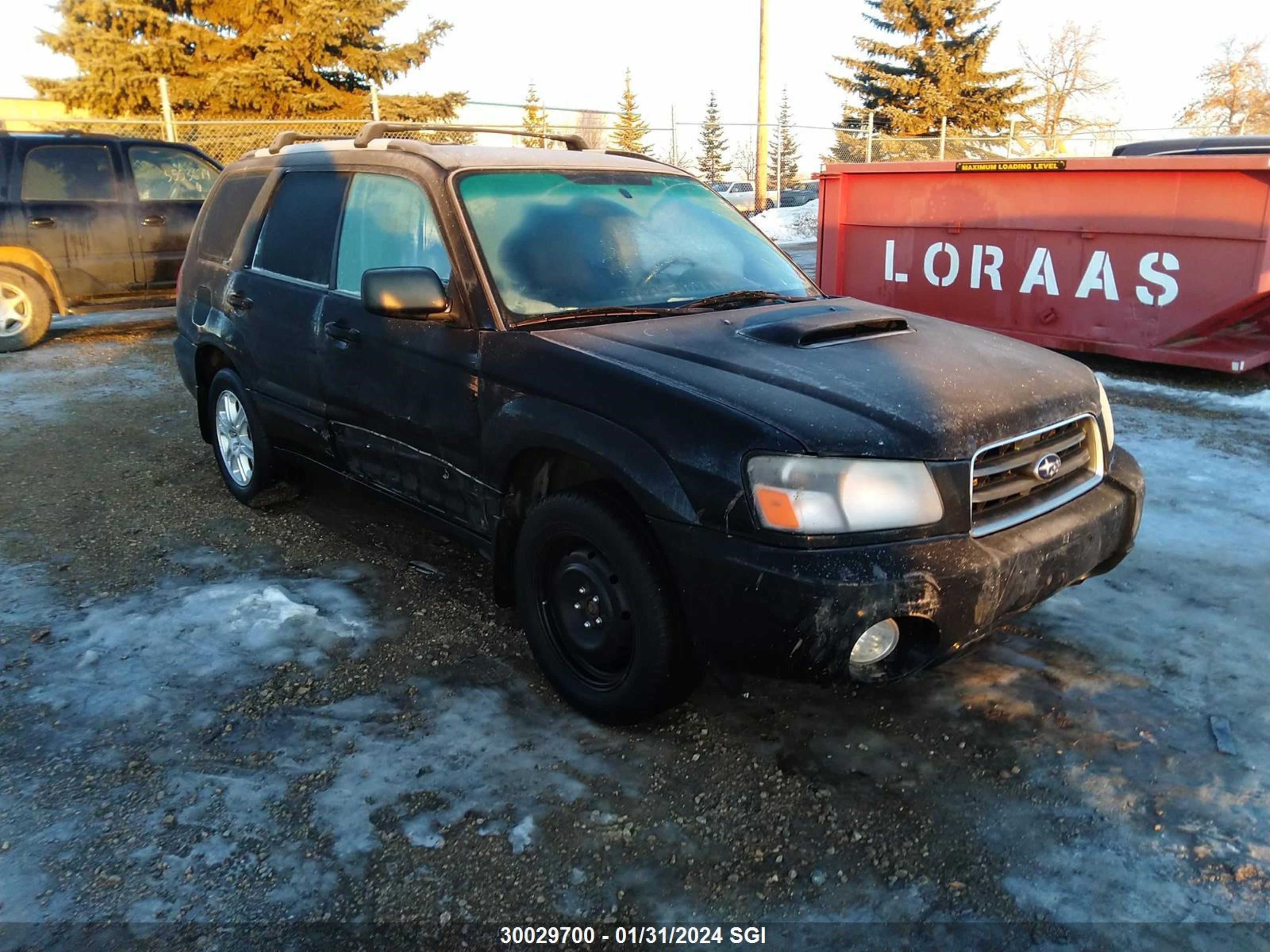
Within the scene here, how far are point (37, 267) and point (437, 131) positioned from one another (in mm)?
7149

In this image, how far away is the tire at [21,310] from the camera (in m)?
9.63

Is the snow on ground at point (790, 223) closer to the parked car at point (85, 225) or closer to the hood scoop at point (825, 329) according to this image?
the parked car at point (85, 225)

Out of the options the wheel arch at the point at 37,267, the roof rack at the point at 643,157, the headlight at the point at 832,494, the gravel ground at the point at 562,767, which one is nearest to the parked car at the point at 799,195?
the wheel arch at the point at 37,267

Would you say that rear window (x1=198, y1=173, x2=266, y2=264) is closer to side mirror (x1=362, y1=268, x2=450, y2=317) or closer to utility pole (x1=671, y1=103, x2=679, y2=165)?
side mirror (x1=362, y1=268, x2=450, y2=317)

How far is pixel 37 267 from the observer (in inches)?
381

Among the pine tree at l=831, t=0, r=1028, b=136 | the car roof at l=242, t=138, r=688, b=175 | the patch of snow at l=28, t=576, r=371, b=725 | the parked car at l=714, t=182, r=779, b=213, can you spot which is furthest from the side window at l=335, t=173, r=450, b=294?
the pine tree at l=831, t=0, r=1028, b=136

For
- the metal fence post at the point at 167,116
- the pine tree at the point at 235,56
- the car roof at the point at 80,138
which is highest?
the pine tree at the point at 235,56

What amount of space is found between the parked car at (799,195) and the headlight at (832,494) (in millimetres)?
24398

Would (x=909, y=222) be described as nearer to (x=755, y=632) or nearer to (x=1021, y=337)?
(x=1021, y=337)

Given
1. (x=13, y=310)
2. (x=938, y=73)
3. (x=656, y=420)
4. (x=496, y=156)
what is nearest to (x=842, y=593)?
(x=656, y=420)

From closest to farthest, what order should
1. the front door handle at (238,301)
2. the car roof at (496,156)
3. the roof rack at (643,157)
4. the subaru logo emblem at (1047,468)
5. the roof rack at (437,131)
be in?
the subaru logo emblem at (1047,468)
the car roof at (496,156)
the roof rack at (437,131)
the roof rack at (643,157)
the front door handle at (238,301)

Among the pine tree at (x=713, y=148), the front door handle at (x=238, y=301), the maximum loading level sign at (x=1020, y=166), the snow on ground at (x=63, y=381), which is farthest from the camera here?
the pine tree at (x=713, y=148)

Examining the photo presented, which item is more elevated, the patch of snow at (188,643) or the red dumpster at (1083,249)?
the red dumpster at (1083,249)

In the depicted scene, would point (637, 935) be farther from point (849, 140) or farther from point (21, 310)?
point (849, 140)
